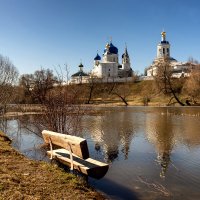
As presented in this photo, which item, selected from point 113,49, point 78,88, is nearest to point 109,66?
point 113,49

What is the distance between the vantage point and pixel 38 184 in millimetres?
8164

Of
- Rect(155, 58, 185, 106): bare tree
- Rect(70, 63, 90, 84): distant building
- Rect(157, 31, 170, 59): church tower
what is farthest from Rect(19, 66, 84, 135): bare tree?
Rect(157, 31, 170, 59): church tower

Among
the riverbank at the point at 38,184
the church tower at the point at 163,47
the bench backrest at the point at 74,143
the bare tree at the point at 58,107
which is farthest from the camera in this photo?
the church tower at the point at 163,47

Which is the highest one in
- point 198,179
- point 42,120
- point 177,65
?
point 177,65

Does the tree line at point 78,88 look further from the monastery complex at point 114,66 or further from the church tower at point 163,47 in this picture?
the church tower at point 163,47

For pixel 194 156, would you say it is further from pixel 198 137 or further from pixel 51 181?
pixel 51 181

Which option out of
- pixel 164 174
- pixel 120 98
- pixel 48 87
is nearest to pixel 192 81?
pixel 120 98

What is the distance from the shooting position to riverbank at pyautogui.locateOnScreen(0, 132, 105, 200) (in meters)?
7.32

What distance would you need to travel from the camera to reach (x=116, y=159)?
1417cm

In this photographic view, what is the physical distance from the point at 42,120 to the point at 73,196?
390 inches

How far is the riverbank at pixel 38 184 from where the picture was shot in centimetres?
732

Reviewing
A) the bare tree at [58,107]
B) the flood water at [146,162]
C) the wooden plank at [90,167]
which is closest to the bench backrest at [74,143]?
the wooden plank at [90,167]

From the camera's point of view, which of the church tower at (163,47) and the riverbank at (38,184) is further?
the church tower at (163,47)

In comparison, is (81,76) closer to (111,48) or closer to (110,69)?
(110,69)
